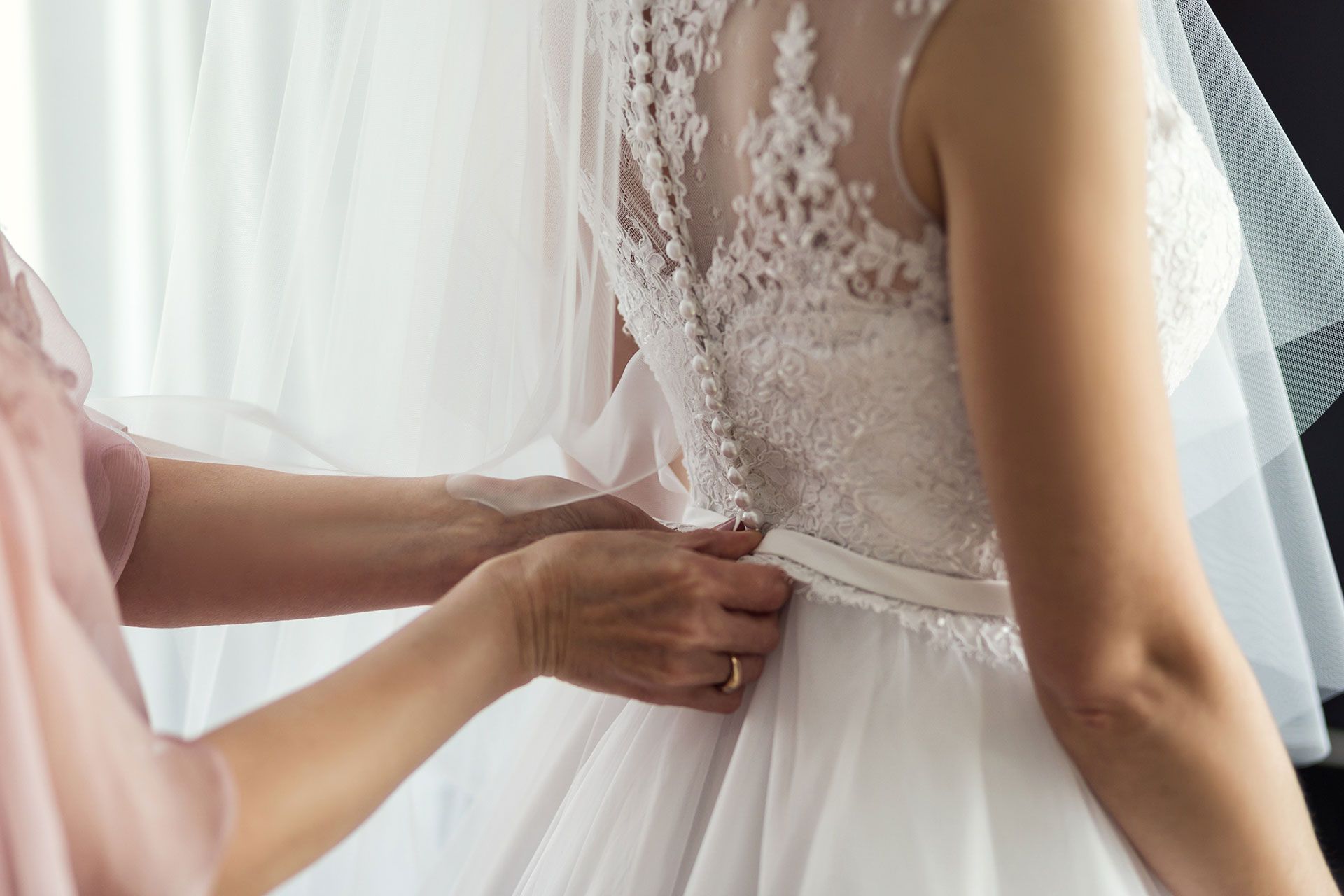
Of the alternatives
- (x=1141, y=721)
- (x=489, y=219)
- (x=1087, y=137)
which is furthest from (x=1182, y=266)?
(x=489, y=219)

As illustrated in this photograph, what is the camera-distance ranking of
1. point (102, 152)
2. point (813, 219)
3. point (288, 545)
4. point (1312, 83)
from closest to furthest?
point (813, 219) < point (288, 545) < point (1312, 83) < point (102, 152)

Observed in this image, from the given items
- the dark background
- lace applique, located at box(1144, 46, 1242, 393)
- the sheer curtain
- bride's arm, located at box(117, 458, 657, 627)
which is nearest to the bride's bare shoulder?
lace applique, located at box(1144, 46, 1242, 393)

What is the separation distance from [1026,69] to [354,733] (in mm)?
501

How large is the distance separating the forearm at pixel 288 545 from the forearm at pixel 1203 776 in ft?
1.60

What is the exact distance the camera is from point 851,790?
0.62 m

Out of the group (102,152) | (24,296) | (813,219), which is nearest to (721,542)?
(813,219)

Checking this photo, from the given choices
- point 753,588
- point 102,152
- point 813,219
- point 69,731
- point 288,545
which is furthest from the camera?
point 102,152

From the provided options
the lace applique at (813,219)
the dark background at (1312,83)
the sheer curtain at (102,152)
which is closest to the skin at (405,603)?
the lace applique at (813,219)

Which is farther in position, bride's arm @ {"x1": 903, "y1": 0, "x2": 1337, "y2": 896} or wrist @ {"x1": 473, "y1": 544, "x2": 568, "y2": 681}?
wrist @ {"x1": 473, "y1": 544, "x2": 568, "y2": 681}

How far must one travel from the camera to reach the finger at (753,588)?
2.22 ft

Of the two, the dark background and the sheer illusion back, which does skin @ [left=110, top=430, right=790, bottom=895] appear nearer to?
the sheer illusion back

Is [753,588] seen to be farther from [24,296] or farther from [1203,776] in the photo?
[24,296]

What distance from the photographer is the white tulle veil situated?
29.2 inches

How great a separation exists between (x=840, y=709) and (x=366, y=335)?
49 centimetres
